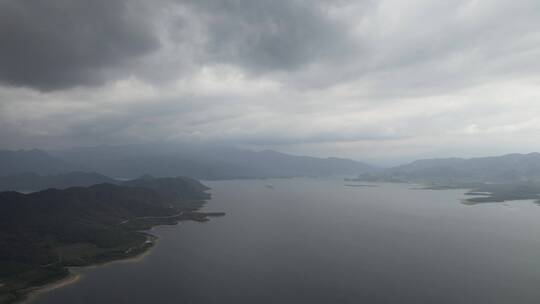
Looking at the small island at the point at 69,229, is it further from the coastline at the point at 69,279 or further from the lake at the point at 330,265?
the lake at the point at 330,265

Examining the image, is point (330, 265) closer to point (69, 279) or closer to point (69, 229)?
point (69, 279)

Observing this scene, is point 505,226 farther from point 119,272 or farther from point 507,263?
point 119,272

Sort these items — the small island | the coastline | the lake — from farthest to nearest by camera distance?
1. the small island
2. the coastline
3. the lake

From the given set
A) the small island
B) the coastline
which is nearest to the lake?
the coastline

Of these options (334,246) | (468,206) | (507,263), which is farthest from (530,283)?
(468,206)

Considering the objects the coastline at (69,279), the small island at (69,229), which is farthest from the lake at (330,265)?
the small island at (69,229)

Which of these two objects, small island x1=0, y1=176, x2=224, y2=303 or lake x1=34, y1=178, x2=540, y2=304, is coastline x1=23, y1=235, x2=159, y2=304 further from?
lake x1=34, y1=178, x2=540, y2=304
